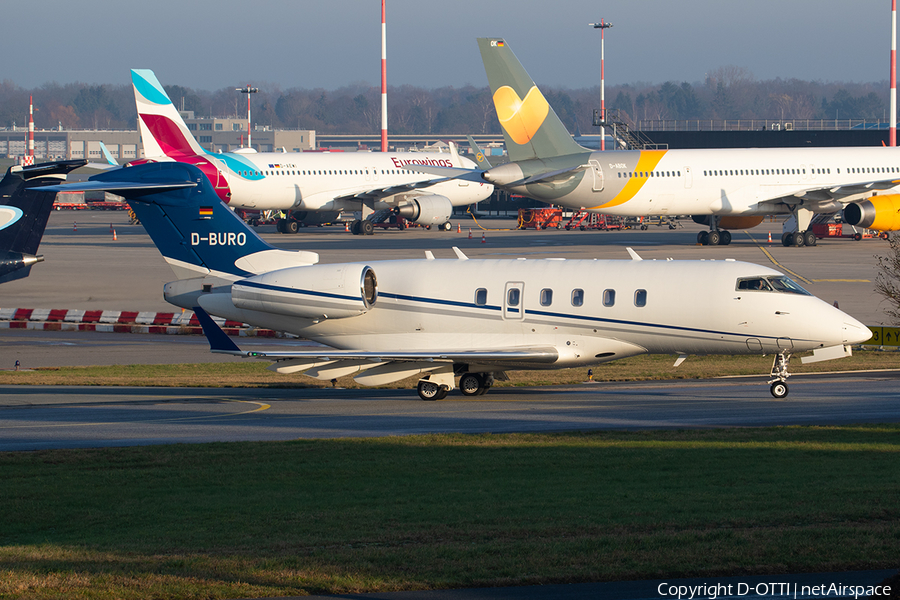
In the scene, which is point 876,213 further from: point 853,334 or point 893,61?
point 853,334

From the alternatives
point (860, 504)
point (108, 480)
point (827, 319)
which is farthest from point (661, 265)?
point (108, 480)

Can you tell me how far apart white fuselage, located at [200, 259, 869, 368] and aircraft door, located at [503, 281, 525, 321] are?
1.0 inches

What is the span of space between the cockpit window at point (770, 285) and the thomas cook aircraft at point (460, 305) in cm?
3

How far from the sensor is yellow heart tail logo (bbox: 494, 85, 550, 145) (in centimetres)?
5462

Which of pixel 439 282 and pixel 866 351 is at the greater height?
pixel 439 282

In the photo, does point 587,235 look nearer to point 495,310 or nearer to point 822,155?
point 822,155

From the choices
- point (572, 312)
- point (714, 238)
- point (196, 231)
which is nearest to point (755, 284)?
point (572, 312)

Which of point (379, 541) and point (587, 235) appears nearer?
point (379, 541)

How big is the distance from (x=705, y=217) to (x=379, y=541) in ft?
181

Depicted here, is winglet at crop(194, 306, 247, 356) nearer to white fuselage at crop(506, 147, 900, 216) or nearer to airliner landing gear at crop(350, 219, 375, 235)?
white fuselage at crop(506, 147, 900, 216)

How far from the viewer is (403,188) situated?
252 ft

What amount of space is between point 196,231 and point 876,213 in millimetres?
42064

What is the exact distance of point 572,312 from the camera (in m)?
25.8

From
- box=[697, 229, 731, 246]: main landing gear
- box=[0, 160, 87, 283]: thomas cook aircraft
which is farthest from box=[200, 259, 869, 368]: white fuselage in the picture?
box=[697, 229, 731, 246]: main landing gear
